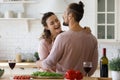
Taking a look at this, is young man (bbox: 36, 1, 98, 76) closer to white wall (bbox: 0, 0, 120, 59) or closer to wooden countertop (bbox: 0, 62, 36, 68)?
wooden countertop (bbox: 0, 62, 36, 68)

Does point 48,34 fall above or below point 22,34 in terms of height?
above

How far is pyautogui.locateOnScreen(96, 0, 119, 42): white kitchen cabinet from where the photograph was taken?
561 centimetres

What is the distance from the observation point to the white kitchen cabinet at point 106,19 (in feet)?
18.4

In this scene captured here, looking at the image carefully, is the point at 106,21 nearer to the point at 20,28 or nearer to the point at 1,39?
the point at 20,28

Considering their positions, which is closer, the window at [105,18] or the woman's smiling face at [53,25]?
the woman's smiling face at [53,25]

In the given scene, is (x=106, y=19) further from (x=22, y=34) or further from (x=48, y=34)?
(x=48, y=34)

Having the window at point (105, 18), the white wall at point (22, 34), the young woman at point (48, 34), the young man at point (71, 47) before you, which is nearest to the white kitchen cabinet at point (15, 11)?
the white wall at point (22, 34)

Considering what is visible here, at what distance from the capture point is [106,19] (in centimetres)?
565

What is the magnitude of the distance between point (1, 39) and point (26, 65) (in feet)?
3.55

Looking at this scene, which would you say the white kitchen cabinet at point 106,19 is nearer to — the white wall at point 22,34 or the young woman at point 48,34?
the white wall at point 22,34

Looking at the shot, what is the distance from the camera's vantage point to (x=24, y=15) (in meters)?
6.24

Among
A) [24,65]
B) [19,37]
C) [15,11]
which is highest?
[15,11]

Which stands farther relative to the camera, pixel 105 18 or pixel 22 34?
pixel 22 34

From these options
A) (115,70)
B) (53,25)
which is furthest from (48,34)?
(115,70)
